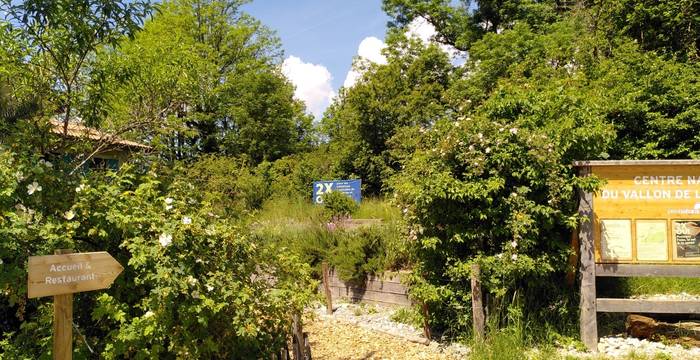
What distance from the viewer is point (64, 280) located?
8.87 ft

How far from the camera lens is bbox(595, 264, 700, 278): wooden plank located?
17.1 ft

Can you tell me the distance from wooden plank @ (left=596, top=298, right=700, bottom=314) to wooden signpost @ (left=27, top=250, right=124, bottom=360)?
471 cm

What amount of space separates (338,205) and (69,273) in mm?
8466

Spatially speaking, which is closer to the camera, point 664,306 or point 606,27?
point 664,306

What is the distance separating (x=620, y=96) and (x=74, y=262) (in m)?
10.4

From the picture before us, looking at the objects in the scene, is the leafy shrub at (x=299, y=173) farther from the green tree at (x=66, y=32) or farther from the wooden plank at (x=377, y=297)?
the green tree at (x=66, y=32)

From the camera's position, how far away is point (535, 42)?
56.3 ft

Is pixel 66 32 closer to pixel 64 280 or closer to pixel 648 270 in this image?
pixel 64 280

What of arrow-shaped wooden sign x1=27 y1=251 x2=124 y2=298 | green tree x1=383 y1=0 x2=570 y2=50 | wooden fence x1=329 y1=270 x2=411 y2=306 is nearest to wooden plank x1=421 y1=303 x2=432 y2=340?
wooden fence x1=329 y1=270 x2=411 y2=306

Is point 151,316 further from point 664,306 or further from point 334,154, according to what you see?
point 334,154

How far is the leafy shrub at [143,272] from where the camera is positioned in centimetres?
309

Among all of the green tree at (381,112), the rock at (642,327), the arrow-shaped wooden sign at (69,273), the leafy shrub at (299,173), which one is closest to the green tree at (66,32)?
the arrow-shaped wooden sign at (69,273)

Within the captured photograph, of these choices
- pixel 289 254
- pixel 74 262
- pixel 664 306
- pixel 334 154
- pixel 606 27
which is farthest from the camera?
pixel 334 154

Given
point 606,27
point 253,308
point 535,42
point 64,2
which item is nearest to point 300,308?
point 253,308
